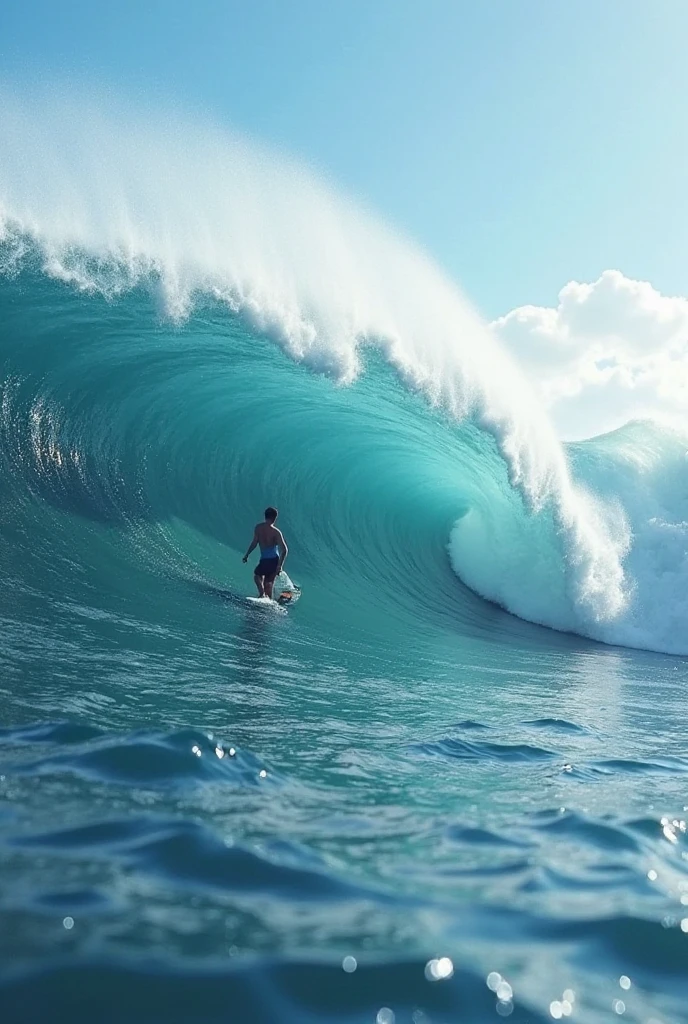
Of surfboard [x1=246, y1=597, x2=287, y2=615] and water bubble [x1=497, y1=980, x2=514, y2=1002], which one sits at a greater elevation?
water bubble [x1=497, y1=980, x2=514, y2=1002]

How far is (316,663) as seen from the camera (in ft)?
22.1

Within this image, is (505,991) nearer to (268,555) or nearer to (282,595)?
(282,595)

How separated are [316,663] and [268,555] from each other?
331 cm

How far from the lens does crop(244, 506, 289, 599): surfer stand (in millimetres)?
9781

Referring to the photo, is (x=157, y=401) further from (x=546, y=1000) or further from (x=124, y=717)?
(x=546, y=1000)

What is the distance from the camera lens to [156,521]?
35.1ft

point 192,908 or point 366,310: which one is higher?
point 366,310

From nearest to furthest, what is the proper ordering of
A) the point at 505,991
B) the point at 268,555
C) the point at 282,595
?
the point at 505,991
the point at 282,595
the point at 268,555

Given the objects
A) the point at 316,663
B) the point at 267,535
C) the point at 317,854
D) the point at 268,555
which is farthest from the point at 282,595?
the point at 317,854

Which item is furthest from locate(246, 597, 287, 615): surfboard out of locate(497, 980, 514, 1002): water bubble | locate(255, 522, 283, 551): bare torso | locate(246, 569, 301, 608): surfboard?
locate(497, 980, 514, 1002): water bubble

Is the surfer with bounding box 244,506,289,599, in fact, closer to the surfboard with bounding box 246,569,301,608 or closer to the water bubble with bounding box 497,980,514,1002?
the surfboard with bounding box 246,569,301,608

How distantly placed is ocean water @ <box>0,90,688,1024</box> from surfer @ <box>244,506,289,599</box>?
0.60m

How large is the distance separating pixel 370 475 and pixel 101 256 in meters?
6.49

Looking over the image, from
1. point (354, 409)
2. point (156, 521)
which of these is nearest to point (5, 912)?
point (156, 521)
